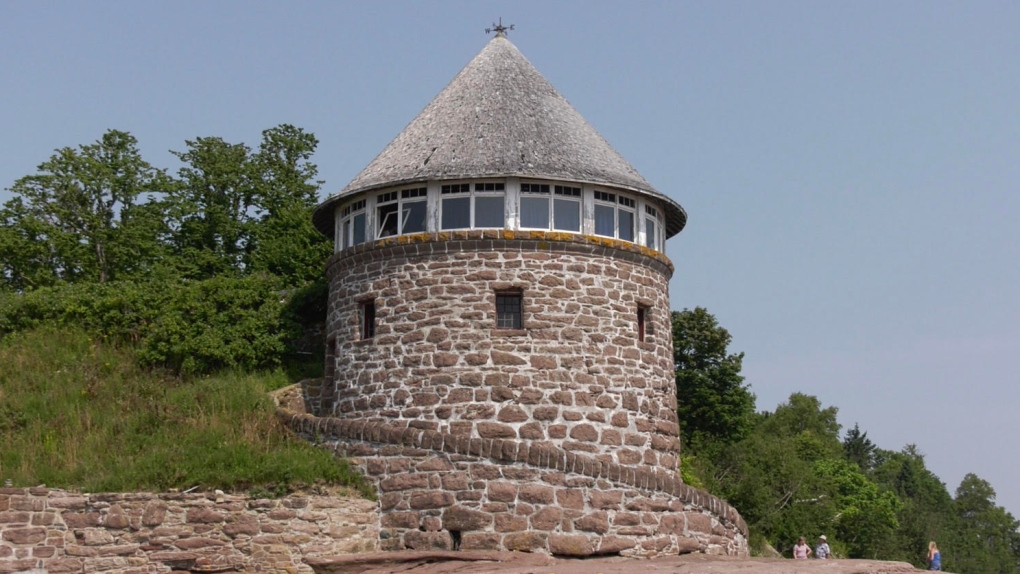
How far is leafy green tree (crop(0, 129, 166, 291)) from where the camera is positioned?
3431 cm

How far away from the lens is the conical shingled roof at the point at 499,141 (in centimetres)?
2216

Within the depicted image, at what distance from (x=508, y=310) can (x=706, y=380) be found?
1870cm

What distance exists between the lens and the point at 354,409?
22172mm

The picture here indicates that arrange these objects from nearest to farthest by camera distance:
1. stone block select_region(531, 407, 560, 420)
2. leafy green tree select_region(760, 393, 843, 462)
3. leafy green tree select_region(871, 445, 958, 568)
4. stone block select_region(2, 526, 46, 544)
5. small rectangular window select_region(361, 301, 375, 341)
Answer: stone block select_region(2, 526, 46, 544)
stone block select_region(531, 407, 560, 420)
small rectangular window select_region(361, 301, 375, 341)
leafy green tree select_region(871, 445, 958, 568)
leafy green tree select_region(760, 393, 843, 462)

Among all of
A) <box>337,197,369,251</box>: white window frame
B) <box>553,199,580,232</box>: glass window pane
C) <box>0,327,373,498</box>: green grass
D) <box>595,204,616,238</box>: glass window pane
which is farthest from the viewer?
<box>337,197,369,251</box>: white window frame

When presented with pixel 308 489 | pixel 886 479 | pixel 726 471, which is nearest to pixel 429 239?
pixel 308 489

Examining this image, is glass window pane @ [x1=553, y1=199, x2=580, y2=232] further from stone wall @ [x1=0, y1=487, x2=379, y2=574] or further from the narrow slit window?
stone wall @ [x1=0, y1=487, x2=379, y2=574]

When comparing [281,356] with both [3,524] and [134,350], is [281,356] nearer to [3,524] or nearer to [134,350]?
[134,350]

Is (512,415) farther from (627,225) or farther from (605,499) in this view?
(627,225)

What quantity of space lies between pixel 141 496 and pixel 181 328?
6.68m

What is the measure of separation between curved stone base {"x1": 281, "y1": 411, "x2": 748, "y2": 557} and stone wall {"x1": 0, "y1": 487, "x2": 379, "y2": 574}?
1.93 m

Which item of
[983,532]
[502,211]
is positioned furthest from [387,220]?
[983,532]

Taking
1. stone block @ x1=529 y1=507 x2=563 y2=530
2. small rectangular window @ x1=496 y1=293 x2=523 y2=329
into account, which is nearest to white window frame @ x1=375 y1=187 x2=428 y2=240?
small rectangular window @ x1=496 y1=293 x2=523 y2=329

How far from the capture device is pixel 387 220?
22781 mm
